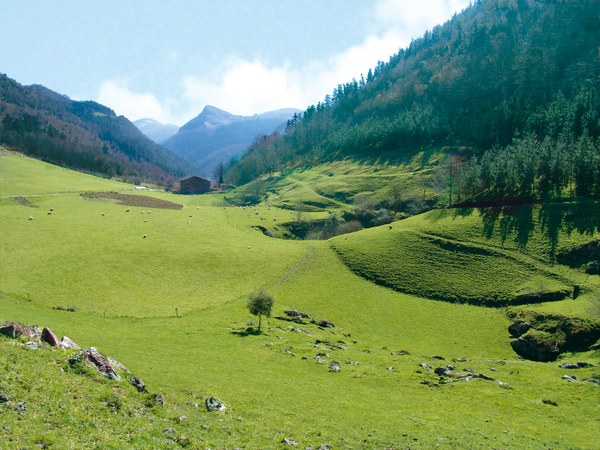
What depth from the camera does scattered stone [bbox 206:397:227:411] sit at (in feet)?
93.9

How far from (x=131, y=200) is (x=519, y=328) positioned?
133 m

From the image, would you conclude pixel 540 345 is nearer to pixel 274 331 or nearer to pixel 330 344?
pixel 330 344

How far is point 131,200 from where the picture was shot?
154 m

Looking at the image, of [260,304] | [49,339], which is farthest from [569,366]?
[49,339]

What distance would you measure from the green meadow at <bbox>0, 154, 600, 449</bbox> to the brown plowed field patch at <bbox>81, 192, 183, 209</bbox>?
527 centimetres

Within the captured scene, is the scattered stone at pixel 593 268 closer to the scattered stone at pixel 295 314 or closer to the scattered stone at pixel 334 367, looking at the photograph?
the scattered stone at pixel 295 314

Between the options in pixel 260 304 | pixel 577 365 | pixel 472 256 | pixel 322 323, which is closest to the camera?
pixel 577 365

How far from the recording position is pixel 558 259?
9331 centimetres

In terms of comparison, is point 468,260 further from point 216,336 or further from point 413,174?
point 413,174

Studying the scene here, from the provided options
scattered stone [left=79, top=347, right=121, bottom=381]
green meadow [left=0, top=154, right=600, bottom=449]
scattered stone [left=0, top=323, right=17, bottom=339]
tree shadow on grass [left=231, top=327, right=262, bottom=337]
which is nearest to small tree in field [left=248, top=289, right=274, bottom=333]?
green meadow [left=0, top=154, right=600, bottom=449]

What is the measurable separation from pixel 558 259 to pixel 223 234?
8265 centimetres

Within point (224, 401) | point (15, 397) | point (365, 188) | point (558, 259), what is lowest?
point (224, 401)

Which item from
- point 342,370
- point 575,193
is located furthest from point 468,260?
point 342,370

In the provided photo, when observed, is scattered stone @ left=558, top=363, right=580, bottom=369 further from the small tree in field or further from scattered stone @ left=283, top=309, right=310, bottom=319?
the small tree in field
